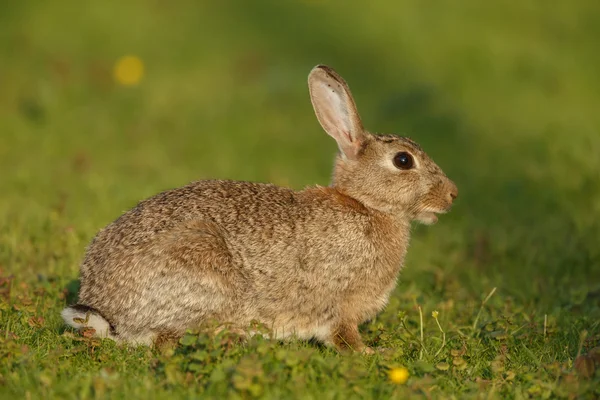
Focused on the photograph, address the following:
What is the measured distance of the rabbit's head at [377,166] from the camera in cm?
655

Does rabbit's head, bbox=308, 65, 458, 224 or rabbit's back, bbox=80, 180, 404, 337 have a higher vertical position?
rabbit's head, bbox=308, 65, 458, 224

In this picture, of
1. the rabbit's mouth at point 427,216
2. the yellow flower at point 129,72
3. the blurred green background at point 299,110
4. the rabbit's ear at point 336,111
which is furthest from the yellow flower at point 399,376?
the yellow flower at point 129,72

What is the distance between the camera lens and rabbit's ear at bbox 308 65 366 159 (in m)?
6.54

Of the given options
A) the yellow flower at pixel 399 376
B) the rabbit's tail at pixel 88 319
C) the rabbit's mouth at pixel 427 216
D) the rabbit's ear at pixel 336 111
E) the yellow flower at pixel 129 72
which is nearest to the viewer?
the yellow flower at pixel 399 376

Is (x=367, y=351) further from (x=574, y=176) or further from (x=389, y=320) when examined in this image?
(x=574, y=176)

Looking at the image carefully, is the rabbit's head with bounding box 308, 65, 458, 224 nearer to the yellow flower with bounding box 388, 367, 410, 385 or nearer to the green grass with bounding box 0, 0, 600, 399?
the green grass with bounding box 0, 0, 600, 399

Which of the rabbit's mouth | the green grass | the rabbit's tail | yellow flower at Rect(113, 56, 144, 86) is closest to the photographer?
the green grass

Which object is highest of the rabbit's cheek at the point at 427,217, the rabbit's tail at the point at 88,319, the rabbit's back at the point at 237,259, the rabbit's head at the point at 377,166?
the rabbit's head at the point at 377,166

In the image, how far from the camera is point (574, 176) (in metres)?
9.48

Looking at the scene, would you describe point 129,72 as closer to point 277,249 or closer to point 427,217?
point 427,217

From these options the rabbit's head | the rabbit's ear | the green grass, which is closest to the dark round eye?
the rabbit's head

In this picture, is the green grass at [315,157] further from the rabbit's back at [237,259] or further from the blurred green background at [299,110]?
the rabbit's back at [237,259]

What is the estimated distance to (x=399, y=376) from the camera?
4816mm

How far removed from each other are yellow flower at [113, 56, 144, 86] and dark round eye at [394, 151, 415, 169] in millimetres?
6294
